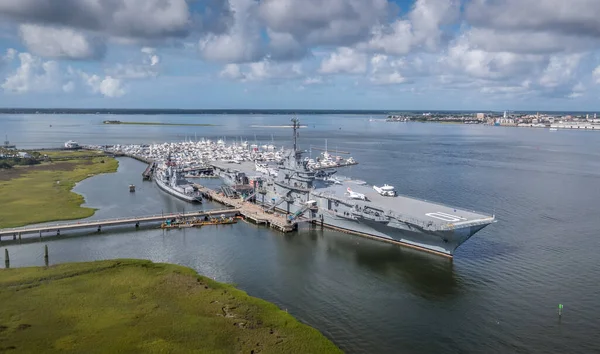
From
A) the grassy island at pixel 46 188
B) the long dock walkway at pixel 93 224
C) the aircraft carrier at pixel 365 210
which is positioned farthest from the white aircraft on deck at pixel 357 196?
the grassy island at pixel 46 188

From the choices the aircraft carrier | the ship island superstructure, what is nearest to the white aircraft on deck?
the aircraft carrier

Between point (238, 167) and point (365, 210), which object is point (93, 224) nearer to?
point (365, 210)

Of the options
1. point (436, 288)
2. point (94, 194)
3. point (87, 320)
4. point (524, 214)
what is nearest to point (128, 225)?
point (94, 194)

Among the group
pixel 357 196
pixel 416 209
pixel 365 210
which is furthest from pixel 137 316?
pixel 416 209

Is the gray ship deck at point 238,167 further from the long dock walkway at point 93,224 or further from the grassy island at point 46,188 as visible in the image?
the grassy island at point 46,188

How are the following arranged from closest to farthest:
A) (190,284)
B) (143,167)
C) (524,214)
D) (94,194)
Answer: (190,284)
(524,214)
(94,194)
(143,167)

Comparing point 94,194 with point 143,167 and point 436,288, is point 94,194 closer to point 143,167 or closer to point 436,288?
point 143,167

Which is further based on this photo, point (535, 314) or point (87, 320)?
point (535, 314)
